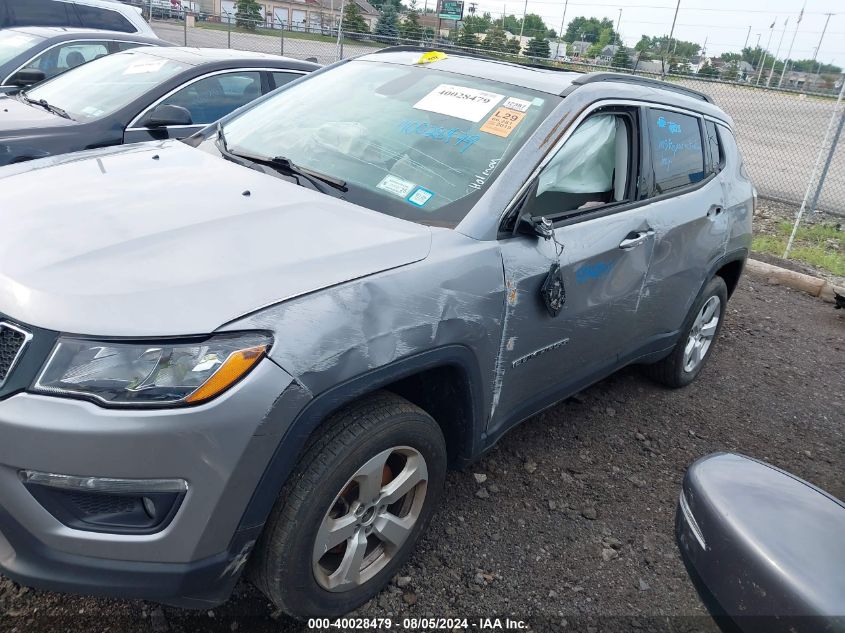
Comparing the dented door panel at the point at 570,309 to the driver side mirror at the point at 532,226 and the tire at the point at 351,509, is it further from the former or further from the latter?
the tire at the point at 351,509

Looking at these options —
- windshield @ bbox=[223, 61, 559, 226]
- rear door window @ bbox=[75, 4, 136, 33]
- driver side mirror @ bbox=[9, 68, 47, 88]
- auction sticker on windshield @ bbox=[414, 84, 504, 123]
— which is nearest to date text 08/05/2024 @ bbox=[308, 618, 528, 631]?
windshield @ bbox=[223, 61, 559, 226]

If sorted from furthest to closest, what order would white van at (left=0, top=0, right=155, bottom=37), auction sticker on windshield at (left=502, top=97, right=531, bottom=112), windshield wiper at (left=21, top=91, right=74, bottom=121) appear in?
white van at (left=0, top=0, right=155, bottom=37) < windshield wiper at (left=21, top=91, right=74, bottom=121) < auction sticker on windshield at (left=502, top=97, right=531, bottom=112)

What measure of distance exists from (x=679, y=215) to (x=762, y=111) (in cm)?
1542

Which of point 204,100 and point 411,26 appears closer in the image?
point 204,100

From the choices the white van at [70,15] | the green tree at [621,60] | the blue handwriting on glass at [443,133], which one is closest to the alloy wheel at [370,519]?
the blue handwriting on glass at [443,133]

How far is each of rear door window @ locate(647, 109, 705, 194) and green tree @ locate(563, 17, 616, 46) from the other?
22.8 m

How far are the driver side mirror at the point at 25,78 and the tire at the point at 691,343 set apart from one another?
19.4 ft

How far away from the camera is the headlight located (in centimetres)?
165

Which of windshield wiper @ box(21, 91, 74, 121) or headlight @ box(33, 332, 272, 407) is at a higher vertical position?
headlight @ box(33, 332, 272, 407)

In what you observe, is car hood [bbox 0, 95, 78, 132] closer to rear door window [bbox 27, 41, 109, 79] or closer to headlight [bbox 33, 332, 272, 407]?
rear door window [bbox 27, 41, 109, 79]

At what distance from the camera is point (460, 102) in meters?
2.85

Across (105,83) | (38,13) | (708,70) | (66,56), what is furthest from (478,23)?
(105,83)

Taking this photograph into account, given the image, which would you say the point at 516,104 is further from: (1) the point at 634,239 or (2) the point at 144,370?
(2) the point at 144,370

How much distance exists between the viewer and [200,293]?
5.85 ft
